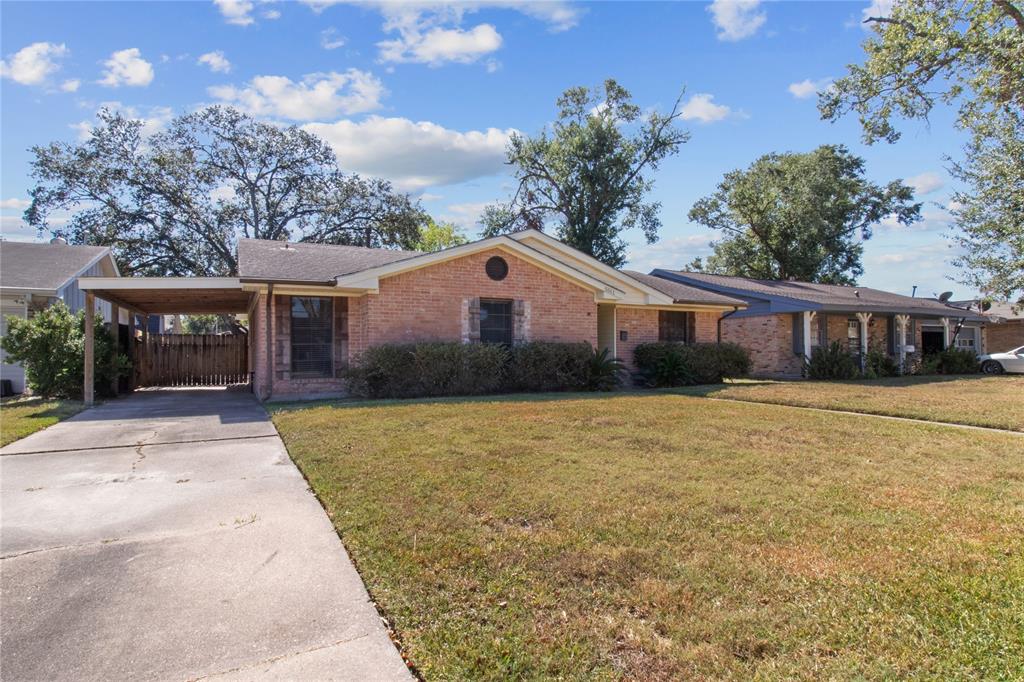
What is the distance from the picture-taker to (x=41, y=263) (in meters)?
17.3

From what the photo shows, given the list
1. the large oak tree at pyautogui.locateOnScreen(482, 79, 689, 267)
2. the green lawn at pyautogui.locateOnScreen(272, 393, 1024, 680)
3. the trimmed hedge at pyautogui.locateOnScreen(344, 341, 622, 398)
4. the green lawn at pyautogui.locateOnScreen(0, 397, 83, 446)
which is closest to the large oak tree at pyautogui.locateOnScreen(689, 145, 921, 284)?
the large oak tree at pyautogui.locateOnScreen(482, 79, 689, 267)

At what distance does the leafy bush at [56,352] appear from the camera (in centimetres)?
1205

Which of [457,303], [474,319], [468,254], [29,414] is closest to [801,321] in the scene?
[474,319]

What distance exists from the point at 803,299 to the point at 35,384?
71.0 feet

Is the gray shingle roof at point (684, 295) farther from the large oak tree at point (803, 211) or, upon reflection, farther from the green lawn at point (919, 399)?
the large oak tree at point (803, 211)

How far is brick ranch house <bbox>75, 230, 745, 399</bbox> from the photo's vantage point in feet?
39.8

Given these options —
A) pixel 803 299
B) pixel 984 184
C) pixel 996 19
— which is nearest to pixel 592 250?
pixel 803 299

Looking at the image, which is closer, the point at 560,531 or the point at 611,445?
the point at 560,531

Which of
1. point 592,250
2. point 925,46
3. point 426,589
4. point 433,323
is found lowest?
point 426,589

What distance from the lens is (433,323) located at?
12.9 metres

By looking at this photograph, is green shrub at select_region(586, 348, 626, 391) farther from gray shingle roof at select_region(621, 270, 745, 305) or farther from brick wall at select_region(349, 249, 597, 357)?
gray shingle roof at select_region(621, 270, 745, 305)

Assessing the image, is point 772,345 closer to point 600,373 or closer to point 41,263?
point 600,373

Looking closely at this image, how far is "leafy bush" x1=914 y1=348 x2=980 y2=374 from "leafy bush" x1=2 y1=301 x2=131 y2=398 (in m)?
25.9

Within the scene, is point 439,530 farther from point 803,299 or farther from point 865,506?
point 803,299
